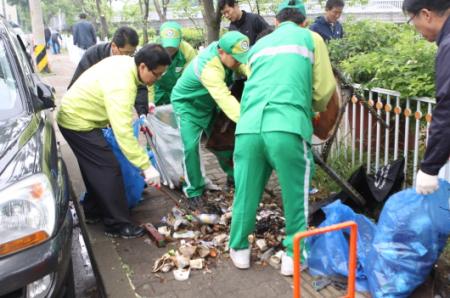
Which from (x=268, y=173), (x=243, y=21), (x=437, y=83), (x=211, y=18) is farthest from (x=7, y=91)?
(x=211, y=18)

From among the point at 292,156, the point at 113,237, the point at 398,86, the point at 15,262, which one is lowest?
the point at 113,237

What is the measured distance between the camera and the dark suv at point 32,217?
7.81 ft

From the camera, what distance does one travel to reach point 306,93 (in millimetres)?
3283

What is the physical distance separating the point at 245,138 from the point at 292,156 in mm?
323

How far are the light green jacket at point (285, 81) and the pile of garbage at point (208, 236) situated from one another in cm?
101

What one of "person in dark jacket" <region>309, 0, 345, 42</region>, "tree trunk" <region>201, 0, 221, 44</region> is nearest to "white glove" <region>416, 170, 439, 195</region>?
"person in dark jacket" <region>309, 0, 345, 42</region>

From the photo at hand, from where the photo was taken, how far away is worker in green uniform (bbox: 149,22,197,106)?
530 centimetres

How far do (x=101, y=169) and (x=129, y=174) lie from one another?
0.48 meters

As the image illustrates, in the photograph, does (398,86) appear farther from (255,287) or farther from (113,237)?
(113,237)

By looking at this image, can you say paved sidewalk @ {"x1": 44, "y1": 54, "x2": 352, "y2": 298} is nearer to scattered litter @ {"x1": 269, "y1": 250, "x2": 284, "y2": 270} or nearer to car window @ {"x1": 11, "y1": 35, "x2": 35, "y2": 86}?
scattered litter @ {"x1": 269, "y1": 250, "x2": 284, "y2": 270}

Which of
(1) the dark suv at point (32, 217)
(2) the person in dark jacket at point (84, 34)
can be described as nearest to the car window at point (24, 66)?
(1) the dark suv at point (32, 217)

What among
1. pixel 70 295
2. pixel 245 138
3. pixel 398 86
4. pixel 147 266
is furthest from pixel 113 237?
pixel 398 86

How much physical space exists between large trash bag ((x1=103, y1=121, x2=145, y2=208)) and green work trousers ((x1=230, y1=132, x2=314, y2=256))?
127 cm

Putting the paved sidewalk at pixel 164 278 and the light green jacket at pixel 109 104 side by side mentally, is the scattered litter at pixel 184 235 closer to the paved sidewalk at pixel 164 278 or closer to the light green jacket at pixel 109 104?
the paved sidewalk at pixel 164 278
